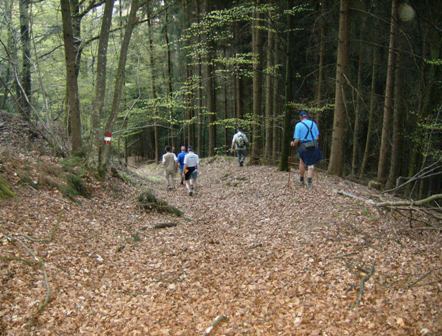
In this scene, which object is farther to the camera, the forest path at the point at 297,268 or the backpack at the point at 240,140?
the backpack at the point at 240,140

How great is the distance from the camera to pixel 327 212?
8.03 metres

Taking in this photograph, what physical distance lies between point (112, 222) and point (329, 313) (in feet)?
17.7

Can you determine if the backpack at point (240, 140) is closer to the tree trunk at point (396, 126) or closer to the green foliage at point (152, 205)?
the tree trunk at point (396, 126)

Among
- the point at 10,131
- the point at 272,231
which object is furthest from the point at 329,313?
the point at 10,131

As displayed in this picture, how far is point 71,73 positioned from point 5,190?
5.16 meters

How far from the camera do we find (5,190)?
6996mm

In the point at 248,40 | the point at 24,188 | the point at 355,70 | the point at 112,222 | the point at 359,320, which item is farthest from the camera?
the point at 248,40

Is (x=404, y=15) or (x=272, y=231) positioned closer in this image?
(x=272, y=231)

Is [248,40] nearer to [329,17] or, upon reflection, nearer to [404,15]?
[329,17]

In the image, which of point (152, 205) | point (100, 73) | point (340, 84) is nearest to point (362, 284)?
point (152, 205)

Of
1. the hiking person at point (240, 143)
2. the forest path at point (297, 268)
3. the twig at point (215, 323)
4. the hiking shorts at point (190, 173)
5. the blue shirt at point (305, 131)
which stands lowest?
the twig at point (215, 323)

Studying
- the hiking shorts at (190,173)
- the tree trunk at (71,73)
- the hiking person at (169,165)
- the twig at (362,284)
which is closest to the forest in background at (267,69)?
the tree trunk at (71,73)

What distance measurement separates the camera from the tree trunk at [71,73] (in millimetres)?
10580

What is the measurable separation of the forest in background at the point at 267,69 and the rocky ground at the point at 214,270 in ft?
7.23
